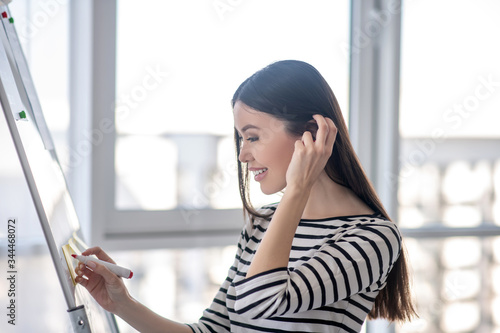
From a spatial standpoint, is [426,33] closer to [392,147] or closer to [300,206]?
[392,147]

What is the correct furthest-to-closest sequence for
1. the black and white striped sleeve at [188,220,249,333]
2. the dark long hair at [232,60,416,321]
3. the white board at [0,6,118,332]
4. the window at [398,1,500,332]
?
the window at [398,1,500,332], the black and white striped sleeve at [188,220,249,333], the dark long hair at [232,60,416,321], the white board at [0,6,118,332]

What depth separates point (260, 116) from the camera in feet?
3.85

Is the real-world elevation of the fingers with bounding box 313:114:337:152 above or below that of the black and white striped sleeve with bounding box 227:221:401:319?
above

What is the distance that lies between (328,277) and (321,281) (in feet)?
0.05

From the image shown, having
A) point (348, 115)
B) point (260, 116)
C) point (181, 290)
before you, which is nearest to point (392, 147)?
point (348, 115)

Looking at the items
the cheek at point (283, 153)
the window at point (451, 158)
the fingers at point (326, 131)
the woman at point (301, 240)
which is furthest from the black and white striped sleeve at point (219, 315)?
the window at point (451, 158)

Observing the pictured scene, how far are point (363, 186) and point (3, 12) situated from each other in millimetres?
802

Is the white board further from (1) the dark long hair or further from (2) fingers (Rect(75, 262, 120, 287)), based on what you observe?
(1) the dark long hair

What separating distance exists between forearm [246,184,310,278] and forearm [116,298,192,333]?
1.03 ft

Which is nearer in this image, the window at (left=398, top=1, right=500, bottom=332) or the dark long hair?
the dark long hair

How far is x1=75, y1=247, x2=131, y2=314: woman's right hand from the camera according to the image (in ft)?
3.48

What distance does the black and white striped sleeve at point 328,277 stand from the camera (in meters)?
1.01

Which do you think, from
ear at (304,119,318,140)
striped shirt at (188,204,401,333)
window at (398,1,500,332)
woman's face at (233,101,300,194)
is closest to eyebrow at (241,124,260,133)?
woman's face at (233,101,300,194)

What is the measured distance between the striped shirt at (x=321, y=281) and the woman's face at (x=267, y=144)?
0.13 m
